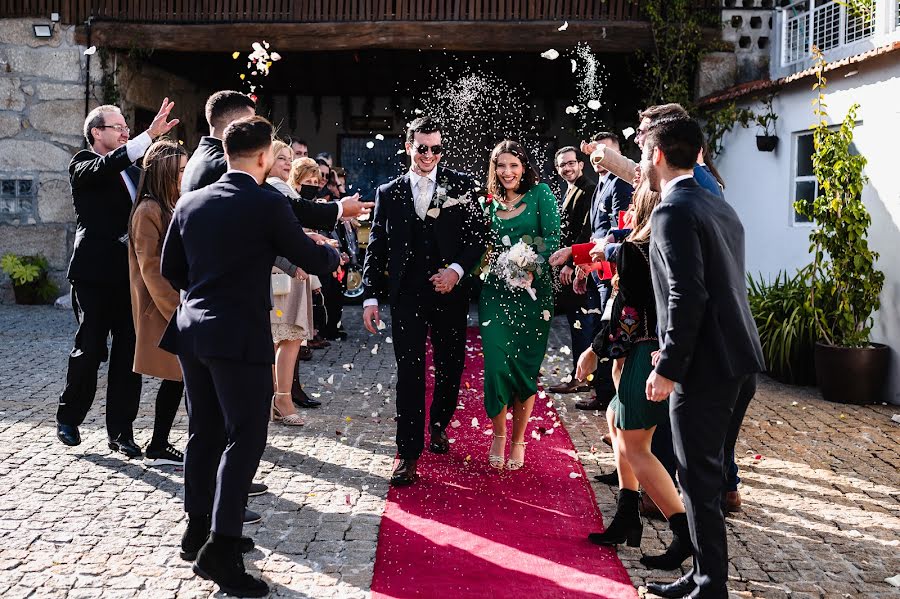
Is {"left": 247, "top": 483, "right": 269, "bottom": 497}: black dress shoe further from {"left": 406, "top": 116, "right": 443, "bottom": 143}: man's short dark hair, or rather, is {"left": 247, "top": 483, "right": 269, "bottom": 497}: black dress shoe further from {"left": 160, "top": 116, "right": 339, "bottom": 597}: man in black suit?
{"left": 406, "top": 116, "right": 443, "bottom": 143}: man's short dark hair

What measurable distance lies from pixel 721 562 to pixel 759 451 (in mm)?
2873

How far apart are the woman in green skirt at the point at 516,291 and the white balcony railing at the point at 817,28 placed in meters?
6.58

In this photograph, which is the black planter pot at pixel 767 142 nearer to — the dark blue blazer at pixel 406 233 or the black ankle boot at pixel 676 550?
the dark blue blazer at pixel 406 233

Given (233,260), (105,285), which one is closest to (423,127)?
(233,260)

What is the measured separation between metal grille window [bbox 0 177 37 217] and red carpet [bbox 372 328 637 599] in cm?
938

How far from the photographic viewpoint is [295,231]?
3.72m

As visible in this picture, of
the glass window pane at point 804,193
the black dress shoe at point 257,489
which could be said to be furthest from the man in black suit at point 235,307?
the glass window pane at point 804,193

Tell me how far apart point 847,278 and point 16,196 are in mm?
10800

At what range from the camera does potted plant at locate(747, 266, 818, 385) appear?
27.3 feet

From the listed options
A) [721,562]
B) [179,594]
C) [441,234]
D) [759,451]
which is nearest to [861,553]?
[721,562]

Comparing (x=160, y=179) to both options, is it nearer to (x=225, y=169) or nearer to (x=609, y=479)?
(x=225, y=169)

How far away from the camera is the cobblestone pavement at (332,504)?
12.7 feet

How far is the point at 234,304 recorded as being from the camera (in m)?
3.66

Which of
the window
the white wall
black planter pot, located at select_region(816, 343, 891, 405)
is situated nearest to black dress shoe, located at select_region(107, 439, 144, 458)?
black planter pot, located at select_region(816, 343, 891, 405)
